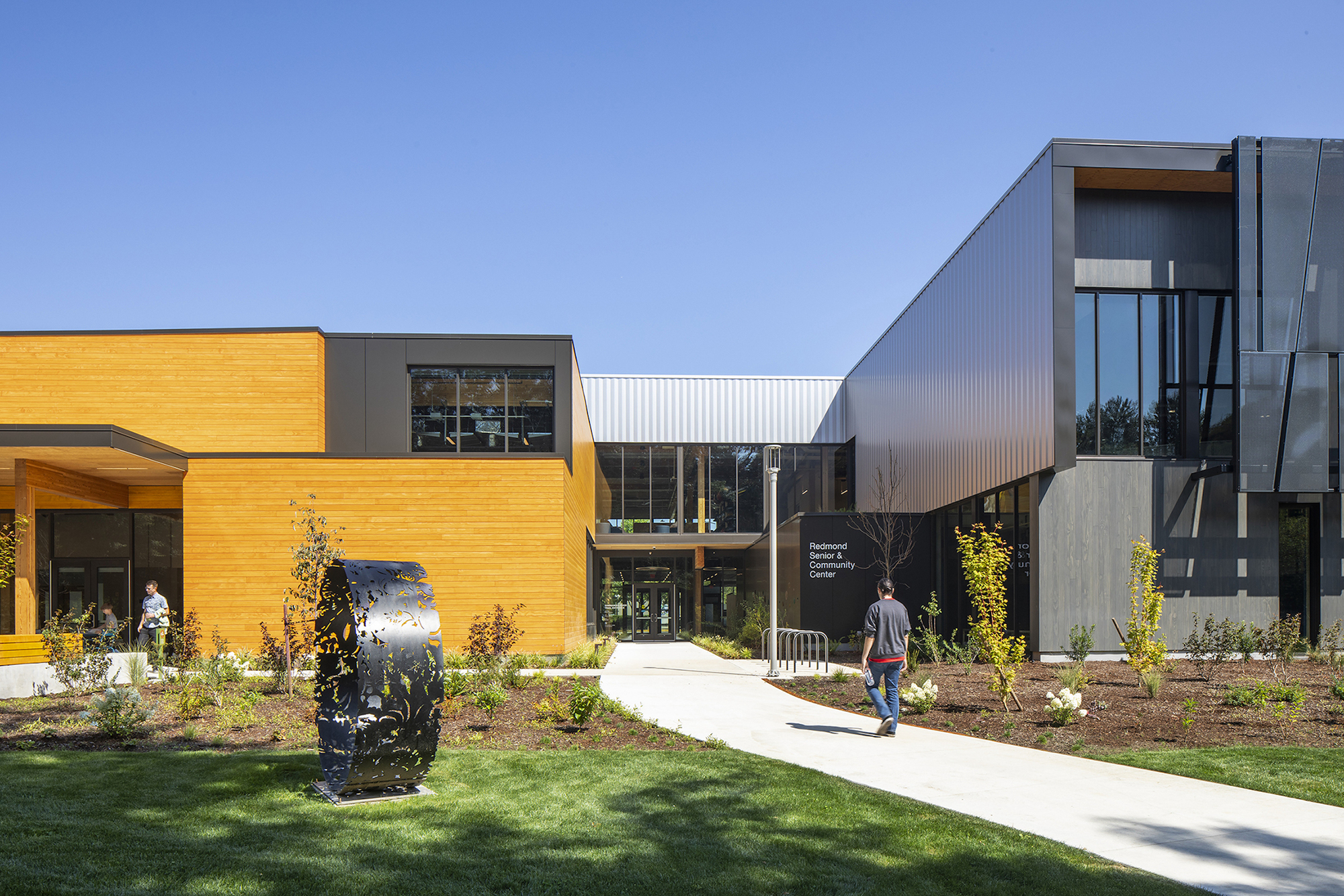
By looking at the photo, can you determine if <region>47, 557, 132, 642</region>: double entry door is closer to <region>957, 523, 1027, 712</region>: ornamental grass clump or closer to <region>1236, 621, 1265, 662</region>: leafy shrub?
<region>957, 523, 1027, 712</region>: ornamental grass clump

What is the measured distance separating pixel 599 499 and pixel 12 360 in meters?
20.5

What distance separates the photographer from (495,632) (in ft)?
60.6

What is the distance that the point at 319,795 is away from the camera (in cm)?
702

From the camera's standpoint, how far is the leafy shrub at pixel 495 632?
18.1 m

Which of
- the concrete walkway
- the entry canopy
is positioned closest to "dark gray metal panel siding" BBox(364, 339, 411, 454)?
the entry canopy

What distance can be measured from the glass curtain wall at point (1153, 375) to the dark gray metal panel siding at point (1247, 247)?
3.08 ft

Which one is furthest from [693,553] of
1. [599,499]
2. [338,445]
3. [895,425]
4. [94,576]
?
[94,576]

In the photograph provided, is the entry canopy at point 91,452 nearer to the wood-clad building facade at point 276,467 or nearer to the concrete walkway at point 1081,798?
the wood-clad building facade at point 276,467

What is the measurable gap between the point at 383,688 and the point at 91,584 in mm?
19179

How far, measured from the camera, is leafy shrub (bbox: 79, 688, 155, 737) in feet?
31.2

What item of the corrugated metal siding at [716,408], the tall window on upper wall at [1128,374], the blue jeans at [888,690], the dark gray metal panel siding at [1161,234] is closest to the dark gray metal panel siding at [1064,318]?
the tall window on upper wall at [1128,374]

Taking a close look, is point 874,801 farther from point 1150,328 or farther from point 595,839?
point 1150,328

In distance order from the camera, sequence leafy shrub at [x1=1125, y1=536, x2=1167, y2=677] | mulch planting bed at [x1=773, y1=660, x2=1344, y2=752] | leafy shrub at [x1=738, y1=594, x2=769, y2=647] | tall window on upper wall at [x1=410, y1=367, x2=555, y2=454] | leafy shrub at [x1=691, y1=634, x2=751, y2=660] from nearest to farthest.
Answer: mulch planting bed at [x1=773, y1=660, x2=1344, y2=752]
leafy shrub at [x1=1125, y1=536, x2=1167, y2=677]
tall window on upper wall at [x1=410, y1=367, x2=555, y2=454]
leafy shrub at [x1=691, y1=634, x2=751, y2=660]
leafy shrub at [x1=738, y1=594, x2=769, y2=647]

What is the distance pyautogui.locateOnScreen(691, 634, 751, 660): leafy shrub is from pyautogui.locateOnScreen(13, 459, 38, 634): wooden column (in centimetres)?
1554
